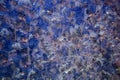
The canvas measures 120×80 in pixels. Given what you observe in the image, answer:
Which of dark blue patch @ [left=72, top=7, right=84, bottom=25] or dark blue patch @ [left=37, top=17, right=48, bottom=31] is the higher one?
dark blue patch @ [left=72, top=7, right=84, bottom=25]

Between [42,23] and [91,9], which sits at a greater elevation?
[91,9]

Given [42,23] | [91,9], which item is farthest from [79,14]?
[42,23]

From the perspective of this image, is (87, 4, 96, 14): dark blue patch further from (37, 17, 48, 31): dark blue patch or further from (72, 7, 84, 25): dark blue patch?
(37, 17, 48, 31): dark blue patch

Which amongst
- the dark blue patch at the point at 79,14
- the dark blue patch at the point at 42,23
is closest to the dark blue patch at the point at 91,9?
the dark blue patch at the point at 79,14

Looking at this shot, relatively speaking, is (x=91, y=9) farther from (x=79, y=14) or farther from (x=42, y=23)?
(x=42, y=23)

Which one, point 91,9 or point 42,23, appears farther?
point 91,9

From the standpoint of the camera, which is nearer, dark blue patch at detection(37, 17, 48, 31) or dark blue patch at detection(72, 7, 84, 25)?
dark blue patch at detection(37, 17, 48, 31)

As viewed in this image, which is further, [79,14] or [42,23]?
[79,14]

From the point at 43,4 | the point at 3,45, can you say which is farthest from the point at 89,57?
the point at 3,45

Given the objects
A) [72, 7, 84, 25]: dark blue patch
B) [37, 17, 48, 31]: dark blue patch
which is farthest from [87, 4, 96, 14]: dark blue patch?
[37, 17, 48, 31]: dark blue patch

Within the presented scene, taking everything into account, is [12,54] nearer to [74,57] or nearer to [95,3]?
[74,57]

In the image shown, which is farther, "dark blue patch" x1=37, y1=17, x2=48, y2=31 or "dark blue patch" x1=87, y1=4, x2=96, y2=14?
"dark blue patch" x1=87, y1=4, x2=96, y2=14
